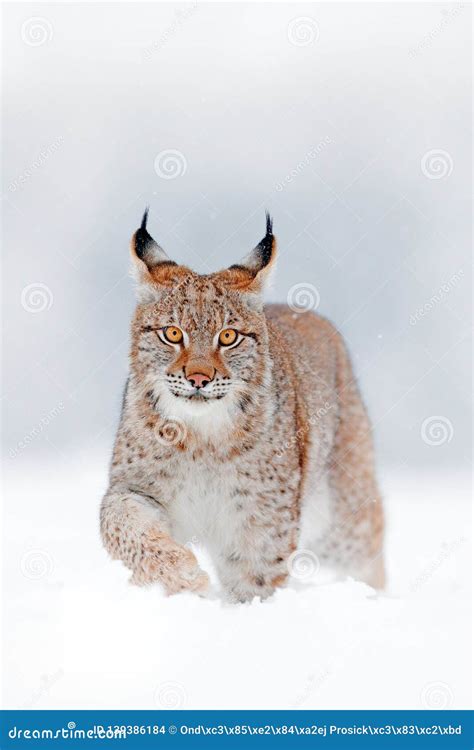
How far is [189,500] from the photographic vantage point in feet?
22.8

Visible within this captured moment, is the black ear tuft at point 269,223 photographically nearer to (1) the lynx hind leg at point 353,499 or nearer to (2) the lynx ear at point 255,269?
(2) the lynx ear at point 255,269

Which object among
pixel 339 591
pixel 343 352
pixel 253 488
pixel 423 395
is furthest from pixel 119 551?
pixel 423 395

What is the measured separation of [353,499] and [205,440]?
8.20 feet

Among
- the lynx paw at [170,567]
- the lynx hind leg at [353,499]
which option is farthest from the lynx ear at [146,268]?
the lynx hind leg at [353,499]

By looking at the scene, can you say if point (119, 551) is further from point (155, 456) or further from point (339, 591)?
point (339, 591)

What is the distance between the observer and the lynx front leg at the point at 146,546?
21.1ft

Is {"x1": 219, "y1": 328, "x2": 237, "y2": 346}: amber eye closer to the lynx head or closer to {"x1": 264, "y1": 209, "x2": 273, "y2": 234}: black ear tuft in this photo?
the lynx head

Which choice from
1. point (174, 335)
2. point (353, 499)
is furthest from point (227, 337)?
point (353, 499)

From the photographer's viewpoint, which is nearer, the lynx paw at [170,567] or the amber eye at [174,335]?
the lynx paw at [170,567]
